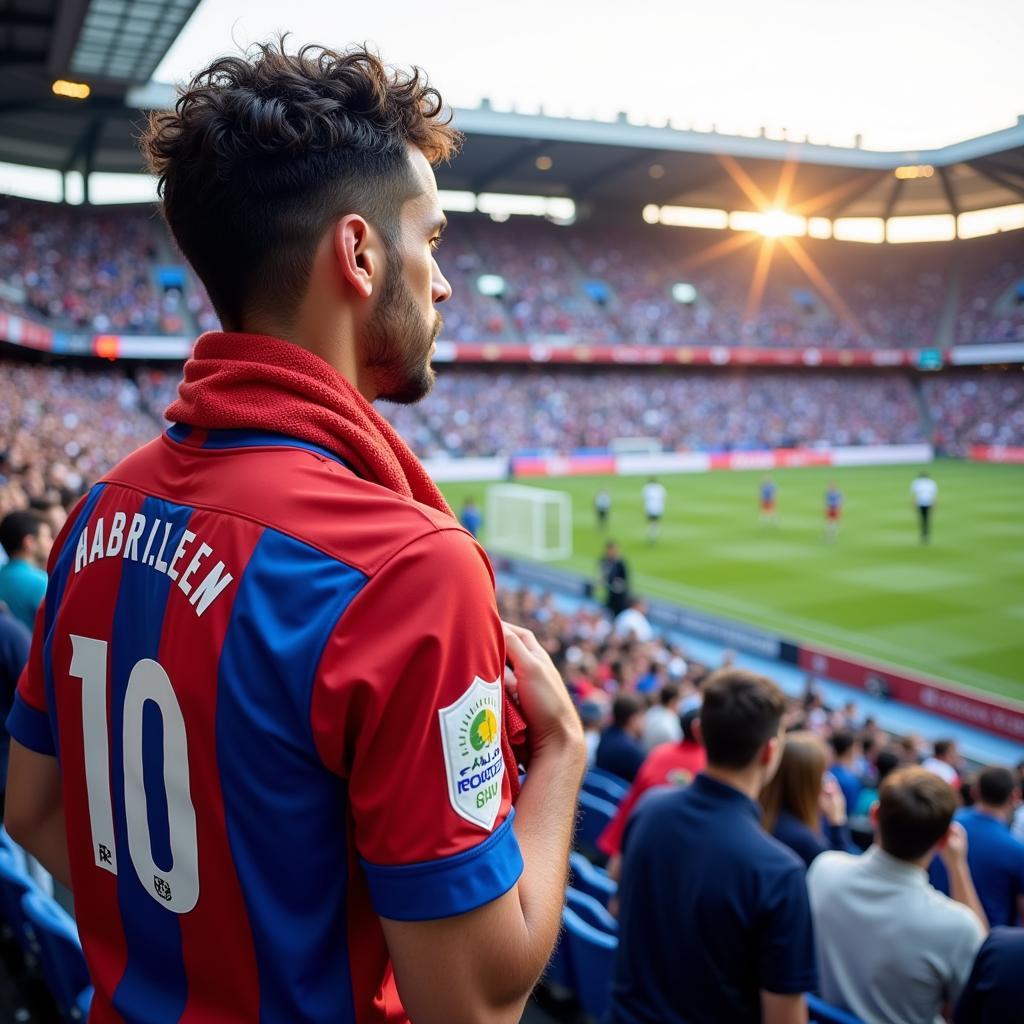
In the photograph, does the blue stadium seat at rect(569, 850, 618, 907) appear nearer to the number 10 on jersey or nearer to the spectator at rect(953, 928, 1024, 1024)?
the spectator at rect(953, 928, 1024, 1024)

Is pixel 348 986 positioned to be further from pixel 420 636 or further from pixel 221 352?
pixel 221 352

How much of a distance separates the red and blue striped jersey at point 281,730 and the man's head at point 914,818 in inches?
99.5

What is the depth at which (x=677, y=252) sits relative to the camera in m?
56.3

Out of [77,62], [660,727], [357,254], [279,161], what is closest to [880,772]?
[660,727]

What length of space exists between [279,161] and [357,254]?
16 centimetres

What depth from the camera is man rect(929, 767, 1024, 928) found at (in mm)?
4828

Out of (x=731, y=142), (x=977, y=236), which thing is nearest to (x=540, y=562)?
(x=731, y=142)

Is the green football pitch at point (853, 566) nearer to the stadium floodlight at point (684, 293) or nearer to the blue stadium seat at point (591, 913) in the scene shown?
the blue stadium seat at point (591, 913)

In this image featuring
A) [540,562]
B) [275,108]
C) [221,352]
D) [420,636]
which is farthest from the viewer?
[540,562]

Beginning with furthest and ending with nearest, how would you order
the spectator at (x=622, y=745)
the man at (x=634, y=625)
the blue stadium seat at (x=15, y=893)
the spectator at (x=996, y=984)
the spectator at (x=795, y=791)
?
the man at (x=634, y=625), the spectator at (x=622, y=745), the spectator at (x=795, y=791), the blue stadium seat at (x=15, y=893), the spectator at (x=996, y=984)

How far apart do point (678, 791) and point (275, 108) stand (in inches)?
96.4

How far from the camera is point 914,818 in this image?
10.8 feet

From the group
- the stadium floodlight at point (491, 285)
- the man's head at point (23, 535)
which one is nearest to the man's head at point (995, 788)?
the man's head at point (23, 535)

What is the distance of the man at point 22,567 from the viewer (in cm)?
576
